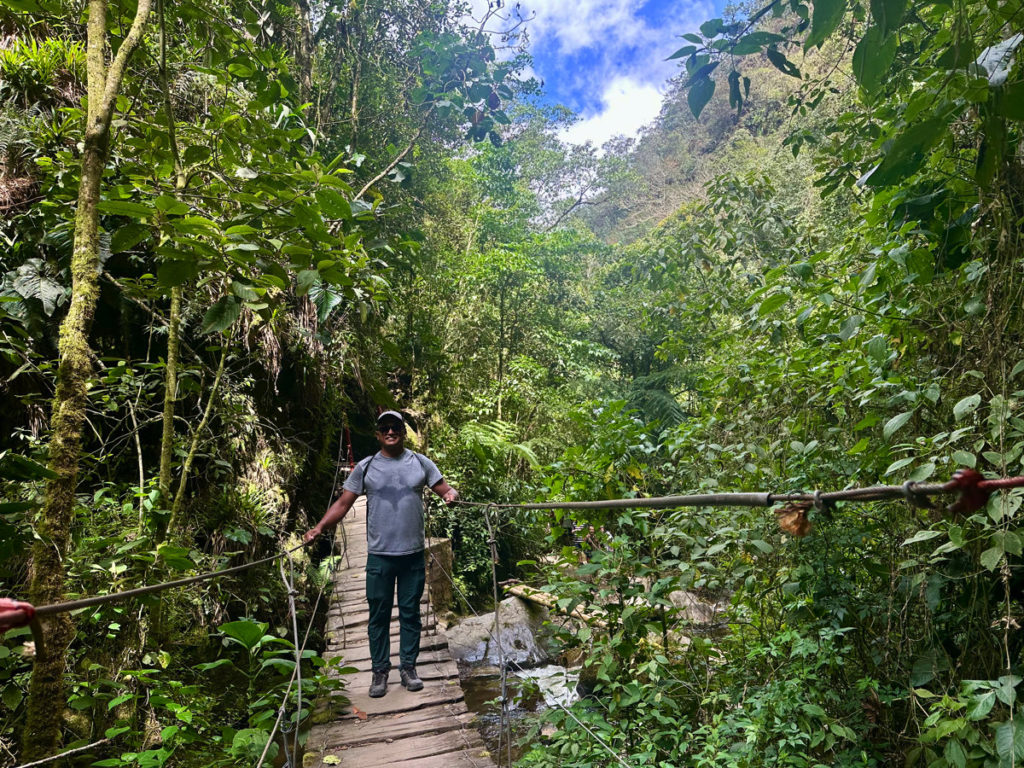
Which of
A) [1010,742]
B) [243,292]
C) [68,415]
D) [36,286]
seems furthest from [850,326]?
[36,286]

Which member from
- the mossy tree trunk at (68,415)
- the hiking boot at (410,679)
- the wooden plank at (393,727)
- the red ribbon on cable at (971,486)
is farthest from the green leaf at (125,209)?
the hiking boot at (410,679)

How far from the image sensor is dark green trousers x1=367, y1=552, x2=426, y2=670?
2672 millimetres

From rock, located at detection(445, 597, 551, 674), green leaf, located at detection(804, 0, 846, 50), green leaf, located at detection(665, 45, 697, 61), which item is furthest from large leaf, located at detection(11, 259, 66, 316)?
rock, located at detection(445, 597, 551, 674)

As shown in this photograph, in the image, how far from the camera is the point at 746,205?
162 inches

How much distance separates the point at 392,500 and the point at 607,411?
3.41 feet

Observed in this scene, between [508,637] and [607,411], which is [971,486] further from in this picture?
[508,637]

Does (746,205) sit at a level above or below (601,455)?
above

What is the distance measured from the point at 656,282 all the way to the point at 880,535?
2835mm

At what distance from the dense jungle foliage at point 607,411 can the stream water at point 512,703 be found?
402 millimetres

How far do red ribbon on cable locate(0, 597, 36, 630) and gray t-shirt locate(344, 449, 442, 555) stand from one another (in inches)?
84.5

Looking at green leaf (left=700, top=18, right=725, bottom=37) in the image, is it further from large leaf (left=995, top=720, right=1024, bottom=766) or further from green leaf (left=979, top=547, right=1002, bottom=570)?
large leaf (left=995, top=720, right=1024, bottom=766)

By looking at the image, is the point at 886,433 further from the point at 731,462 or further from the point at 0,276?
the point at 0,276

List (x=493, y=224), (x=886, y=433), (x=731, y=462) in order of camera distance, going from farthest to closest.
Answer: (x=493, y=224) → (x=731, y=462) → (x=886, y=433)

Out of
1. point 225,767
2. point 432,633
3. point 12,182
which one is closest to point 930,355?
point 225,767
